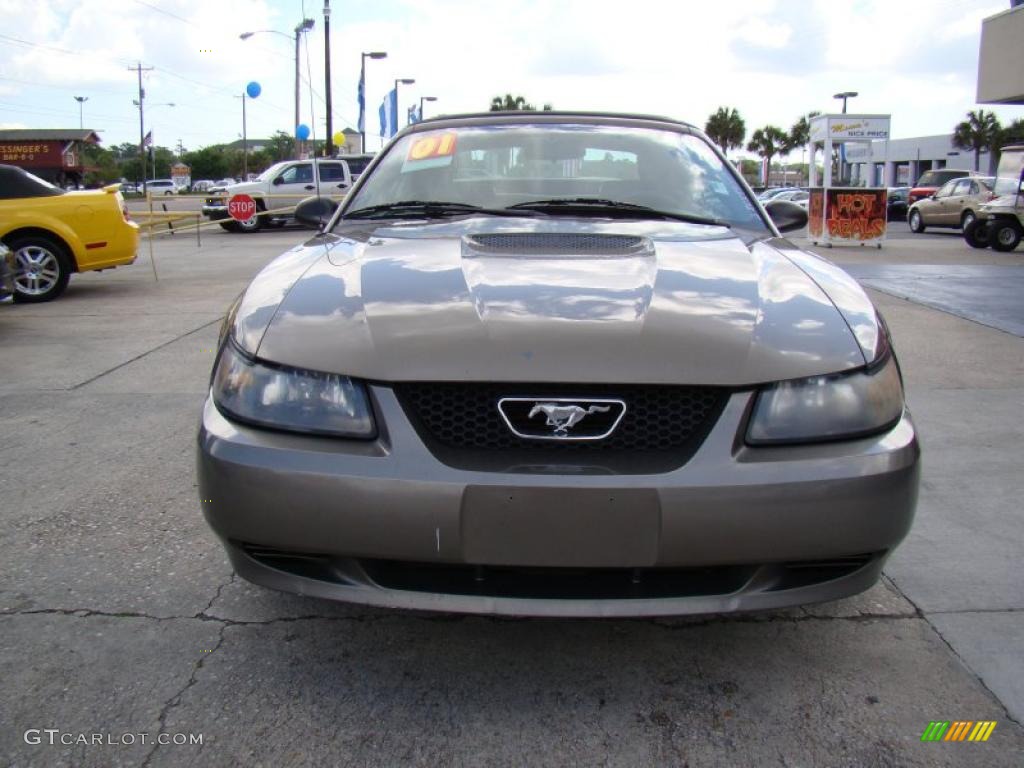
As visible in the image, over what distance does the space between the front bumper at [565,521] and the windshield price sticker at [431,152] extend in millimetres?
1739

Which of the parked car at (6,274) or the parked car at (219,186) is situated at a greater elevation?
the parked car at (219,186)

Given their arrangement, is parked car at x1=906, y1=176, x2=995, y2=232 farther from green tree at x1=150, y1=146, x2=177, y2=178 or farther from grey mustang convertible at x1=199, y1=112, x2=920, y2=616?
green tree at x1=150, y1=146, x2=177, y2=178

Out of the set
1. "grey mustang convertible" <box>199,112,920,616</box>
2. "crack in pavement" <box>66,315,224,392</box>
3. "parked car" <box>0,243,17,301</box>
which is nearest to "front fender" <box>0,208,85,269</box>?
"parked car" <box>0,243,17,301</box>

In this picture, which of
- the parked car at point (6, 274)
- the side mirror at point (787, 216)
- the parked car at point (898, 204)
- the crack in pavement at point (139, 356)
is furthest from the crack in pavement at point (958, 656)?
the parked car at point (898, 204)

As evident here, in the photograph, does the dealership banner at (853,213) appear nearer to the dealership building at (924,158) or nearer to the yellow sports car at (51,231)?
the yellow sports car at (51,231)

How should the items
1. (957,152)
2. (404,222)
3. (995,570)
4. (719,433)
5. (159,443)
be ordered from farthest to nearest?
(957,152), (159,443), (404,222), (995,570), (719,433)

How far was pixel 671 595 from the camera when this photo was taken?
2018mm

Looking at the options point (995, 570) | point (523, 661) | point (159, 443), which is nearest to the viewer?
point (523, 661)

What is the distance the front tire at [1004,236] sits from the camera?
56.1 ft

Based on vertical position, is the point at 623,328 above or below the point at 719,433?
above

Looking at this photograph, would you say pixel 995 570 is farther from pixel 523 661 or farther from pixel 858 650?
pixel 523 661

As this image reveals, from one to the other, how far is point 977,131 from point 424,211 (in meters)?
73.1

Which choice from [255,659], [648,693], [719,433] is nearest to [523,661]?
[648,693]

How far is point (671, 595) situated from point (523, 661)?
0.58 metres
